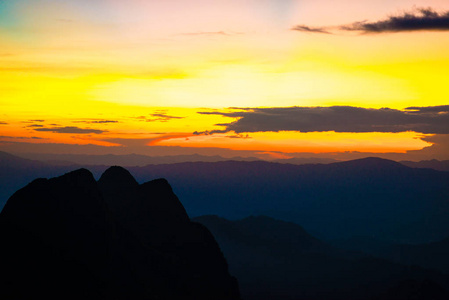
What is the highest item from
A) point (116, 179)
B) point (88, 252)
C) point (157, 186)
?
point (116, 179)

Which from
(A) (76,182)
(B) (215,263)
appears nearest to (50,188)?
(A) (76,182)

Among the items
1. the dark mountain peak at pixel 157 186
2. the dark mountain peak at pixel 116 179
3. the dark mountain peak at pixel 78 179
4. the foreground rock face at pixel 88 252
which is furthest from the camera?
the dark mountain peak at pixel 157 186

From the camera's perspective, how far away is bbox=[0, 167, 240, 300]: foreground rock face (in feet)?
322

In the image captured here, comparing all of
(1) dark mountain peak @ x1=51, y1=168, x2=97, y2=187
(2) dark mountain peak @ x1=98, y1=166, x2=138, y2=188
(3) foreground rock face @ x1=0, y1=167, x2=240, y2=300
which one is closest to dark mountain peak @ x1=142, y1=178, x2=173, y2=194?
(2) dark mountain peak @ x1=98, y1=166, x2=138, y2=188

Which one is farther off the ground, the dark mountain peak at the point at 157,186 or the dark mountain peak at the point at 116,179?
the dark mountain peak at the point at 116,179

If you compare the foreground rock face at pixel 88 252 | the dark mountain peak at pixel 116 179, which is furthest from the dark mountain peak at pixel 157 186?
the foreground rock face at pixel 88 252

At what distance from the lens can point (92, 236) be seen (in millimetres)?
106188

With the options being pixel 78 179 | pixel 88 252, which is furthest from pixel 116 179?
pixel 88 252

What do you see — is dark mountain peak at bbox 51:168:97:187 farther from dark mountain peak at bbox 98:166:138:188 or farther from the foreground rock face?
dark mountain peak at bbox 98:166:138:188

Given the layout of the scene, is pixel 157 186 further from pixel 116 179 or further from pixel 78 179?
pixel 78 179

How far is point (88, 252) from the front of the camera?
104 metres

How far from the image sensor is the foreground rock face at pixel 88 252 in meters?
98.2

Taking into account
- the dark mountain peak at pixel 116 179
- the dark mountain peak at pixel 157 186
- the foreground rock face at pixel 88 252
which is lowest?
the foreground rock face at pixel 88 252

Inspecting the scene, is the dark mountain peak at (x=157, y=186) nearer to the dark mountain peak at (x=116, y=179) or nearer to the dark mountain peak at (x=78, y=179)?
the dark mountain peak at (x=116, y=179)
